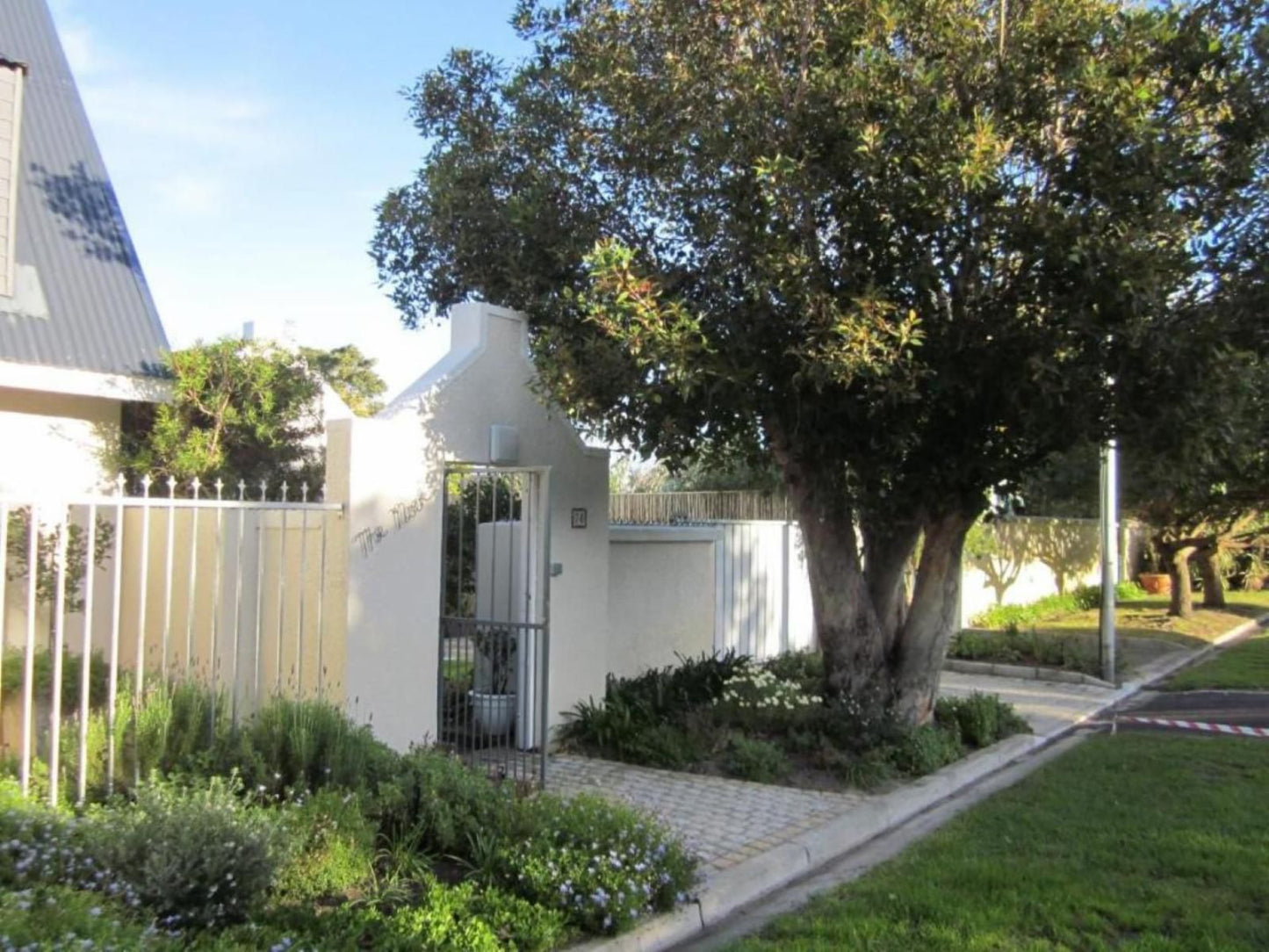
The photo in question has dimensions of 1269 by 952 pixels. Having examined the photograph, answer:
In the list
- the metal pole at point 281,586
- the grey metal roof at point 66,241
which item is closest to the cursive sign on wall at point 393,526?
the metal pole at point 281,586

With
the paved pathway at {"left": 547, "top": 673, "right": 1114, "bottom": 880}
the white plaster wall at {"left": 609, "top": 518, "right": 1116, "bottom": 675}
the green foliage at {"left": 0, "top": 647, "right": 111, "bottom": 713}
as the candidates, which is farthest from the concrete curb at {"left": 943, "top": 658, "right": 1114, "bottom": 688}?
the green foliage at {"left": 0, "top": 647, "right": 111, "bottom": 713}

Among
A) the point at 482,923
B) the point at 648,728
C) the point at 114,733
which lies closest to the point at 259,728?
the point at 114,733

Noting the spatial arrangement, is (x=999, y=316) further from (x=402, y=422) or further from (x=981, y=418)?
(x=402, y=422)

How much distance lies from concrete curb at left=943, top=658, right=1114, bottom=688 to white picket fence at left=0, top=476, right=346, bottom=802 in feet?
32.9

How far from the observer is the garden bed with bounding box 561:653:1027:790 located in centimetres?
841

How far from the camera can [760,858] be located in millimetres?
6273

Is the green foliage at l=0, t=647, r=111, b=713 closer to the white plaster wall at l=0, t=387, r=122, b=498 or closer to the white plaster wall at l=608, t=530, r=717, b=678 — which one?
the white plaster wall at l=0, t=387, r=122, b=498

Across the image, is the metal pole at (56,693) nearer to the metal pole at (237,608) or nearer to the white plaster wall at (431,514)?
the metal pole at (237,608)

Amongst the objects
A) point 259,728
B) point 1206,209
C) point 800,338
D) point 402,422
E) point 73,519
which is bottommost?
point 259,728

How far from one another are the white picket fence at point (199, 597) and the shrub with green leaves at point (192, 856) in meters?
1.38

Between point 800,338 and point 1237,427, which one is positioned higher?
point 800,338

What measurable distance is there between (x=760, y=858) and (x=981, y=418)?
403 centimetres

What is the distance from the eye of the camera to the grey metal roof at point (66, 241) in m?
7.87

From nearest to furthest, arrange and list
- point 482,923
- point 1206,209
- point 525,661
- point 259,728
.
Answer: point 482,923 < point 259,728 < point 1206,209 < point 525,661
